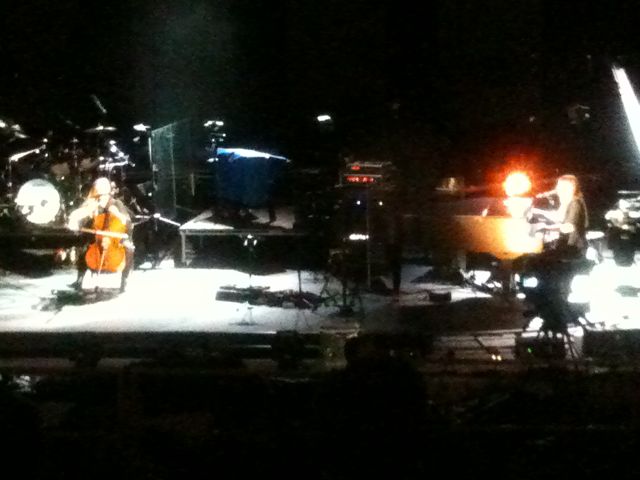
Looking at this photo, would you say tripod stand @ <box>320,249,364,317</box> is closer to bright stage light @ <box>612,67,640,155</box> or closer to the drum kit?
the drum kit

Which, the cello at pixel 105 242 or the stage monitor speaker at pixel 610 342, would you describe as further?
the cello at pixel 105 242

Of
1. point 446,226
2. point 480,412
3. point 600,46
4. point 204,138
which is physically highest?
point 600,46

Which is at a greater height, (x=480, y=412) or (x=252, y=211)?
(x=252, y=211)

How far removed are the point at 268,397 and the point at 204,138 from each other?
1194 centimetres

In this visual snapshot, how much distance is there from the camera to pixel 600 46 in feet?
54.7

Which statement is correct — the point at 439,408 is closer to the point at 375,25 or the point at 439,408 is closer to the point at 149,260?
Answer: the point at 149,260

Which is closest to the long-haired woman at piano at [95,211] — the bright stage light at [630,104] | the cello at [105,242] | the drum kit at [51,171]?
the cello at [105,242]

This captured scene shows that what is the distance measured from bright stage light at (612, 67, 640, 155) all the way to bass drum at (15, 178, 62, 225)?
28.9 ft

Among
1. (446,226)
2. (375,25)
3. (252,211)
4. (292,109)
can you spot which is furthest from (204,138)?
(446,226)

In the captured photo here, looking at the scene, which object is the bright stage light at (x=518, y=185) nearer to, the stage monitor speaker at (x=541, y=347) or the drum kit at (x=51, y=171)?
the stage monitor speaker at (x=541, y=347)

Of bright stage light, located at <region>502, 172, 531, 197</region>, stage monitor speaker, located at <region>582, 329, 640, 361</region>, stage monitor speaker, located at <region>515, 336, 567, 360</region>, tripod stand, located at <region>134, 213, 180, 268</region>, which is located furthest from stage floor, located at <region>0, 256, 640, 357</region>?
bright stage light, located at <region>502, 172, 531, 197</region>

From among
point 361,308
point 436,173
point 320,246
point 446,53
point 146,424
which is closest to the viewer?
point 146,424

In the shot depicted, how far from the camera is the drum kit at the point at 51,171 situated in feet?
46.1

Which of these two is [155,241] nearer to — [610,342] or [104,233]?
[104,233]
